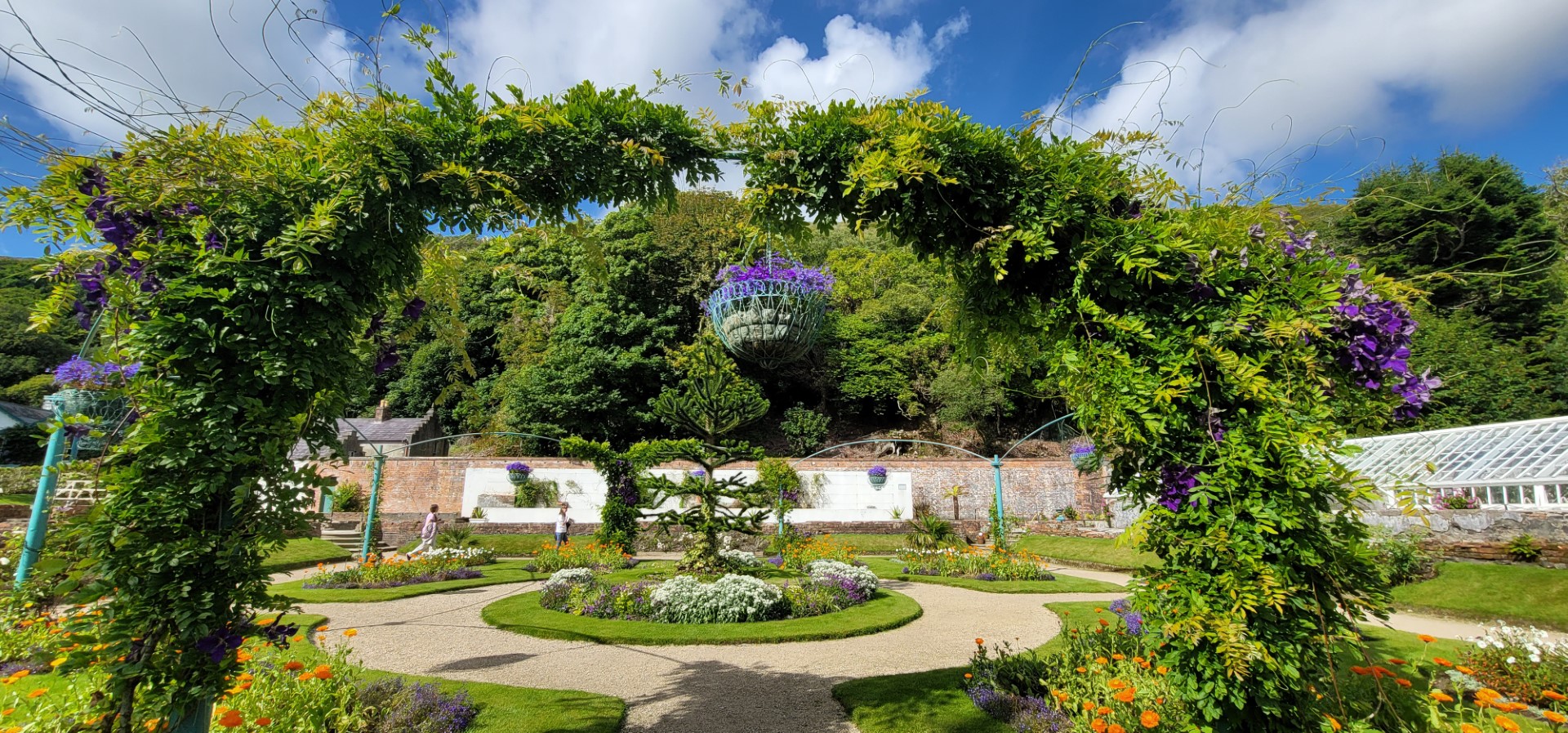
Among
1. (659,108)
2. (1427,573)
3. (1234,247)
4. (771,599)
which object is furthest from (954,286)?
(1427,573)

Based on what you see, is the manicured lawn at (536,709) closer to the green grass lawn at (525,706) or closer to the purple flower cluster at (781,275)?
the green grass lawn at (525,706)

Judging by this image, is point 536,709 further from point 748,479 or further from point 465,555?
point 748,479

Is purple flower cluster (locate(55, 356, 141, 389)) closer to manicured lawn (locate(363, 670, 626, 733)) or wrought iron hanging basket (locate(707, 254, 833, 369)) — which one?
manicured lawn (locate(363, 670, 626, 733))

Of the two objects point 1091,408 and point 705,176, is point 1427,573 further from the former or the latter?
point 705,176

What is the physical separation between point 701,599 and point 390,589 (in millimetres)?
6271

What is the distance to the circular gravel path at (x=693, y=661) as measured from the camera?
5297mm

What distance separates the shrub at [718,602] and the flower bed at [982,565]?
576cm

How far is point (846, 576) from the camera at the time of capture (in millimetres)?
10750

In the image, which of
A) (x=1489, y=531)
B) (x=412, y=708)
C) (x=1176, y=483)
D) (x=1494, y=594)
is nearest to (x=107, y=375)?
(x=412, y=708)

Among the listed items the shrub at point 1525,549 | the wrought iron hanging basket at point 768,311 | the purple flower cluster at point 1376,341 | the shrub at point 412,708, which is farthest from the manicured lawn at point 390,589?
the shrub at point 1525,549

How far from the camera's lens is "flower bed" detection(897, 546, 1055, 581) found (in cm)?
1320

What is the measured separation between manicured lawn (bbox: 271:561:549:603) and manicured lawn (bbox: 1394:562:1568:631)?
14.0 meters

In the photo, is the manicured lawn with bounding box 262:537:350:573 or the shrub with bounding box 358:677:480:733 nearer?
the shrub with bounding box 358:677:480:733

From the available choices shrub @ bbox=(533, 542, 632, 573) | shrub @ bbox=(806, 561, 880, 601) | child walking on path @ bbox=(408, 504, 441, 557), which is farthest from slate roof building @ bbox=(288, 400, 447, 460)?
shrub @ bbox=(806, 561, 880, 601)
